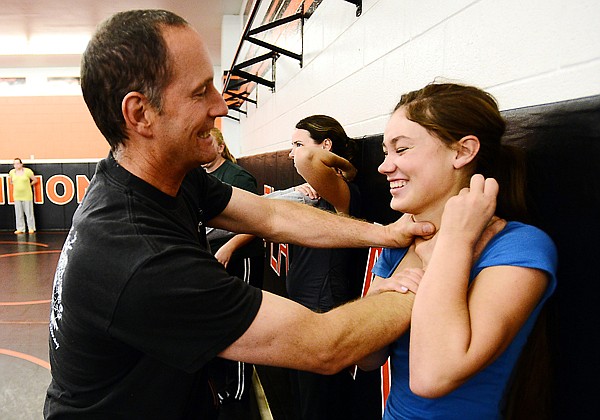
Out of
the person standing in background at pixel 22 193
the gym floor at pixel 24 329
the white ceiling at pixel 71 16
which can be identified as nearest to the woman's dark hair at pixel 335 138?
the gym floor at pixel 24 329

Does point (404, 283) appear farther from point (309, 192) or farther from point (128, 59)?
point (309, 192)

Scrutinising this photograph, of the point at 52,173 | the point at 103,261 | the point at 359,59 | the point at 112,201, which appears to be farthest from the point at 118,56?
the point at 52,173

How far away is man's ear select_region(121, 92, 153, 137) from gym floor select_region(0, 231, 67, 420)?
8.41 feet

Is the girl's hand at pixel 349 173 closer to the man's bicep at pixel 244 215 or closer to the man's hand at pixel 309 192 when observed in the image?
the man's hand at pixel 309 192

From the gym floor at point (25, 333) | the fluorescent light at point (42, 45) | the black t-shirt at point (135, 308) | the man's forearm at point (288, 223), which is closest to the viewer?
the black t-shirt at point (135, 308)

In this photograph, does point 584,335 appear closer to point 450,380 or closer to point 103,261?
point 450,380

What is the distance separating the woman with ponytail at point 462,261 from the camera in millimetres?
833

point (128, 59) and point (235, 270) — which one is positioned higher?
point (128, 59)

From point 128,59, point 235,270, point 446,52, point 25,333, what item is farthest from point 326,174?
point 25,333

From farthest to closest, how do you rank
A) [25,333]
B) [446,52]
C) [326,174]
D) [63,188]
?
[63,188], [25,333], [326,174], [446,52]

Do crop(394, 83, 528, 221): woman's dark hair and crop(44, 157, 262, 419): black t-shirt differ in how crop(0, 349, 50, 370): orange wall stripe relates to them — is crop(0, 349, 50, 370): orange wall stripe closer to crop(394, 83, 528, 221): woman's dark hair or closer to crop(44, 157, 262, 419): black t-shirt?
crop(44, 157, 262, 419): black t-shirt

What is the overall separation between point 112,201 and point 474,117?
842 millimetres

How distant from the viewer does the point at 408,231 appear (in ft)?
4.00

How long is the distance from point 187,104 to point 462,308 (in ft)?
2.54
